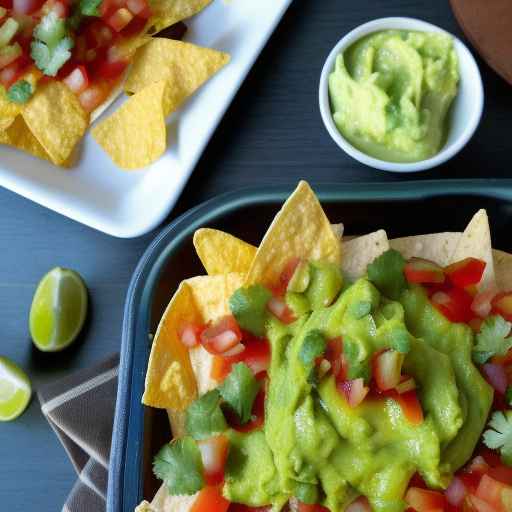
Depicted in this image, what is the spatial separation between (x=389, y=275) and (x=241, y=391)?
372mm

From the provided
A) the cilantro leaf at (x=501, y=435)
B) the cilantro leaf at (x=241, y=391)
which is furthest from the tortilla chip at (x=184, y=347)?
the cilantro leaf at (x=501, y=435)

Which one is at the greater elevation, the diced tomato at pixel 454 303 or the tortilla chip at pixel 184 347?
the tortilla chip at pixel 184 347

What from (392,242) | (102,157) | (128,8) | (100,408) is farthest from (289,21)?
(100,408)

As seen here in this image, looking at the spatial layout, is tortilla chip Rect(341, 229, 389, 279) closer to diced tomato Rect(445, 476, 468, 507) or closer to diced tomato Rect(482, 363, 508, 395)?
diced tomato Rect(482, 363, 508, 395)

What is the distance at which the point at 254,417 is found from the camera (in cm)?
156

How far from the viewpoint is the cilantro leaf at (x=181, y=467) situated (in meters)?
1.51

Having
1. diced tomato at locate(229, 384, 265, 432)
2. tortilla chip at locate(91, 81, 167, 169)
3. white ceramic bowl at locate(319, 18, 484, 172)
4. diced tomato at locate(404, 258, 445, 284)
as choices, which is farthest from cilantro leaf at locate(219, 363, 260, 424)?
tortilla chip at locate(91, 81, 167, 169)

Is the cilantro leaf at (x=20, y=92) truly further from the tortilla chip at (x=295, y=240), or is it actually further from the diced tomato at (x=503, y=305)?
the diced tomato at (x=503, y=305)

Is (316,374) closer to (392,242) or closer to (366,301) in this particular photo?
(366,301)

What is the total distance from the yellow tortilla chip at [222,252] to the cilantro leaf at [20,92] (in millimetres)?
776

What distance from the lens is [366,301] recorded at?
57.5 inches

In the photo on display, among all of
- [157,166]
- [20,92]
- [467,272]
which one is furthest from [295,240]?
[20,92]

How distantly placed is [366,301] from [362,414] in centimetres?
21

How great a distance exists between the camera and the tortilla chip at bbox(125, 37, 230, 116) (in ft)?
6.70
